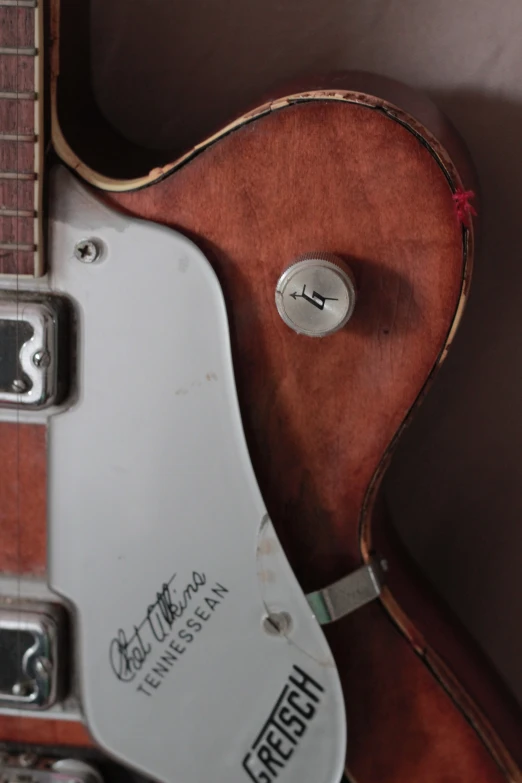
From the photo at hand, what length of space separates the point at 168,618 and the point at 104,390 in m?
0.19

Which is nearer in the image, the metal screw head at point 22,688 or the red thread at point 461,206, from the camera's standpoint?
the red thread at point 461,206

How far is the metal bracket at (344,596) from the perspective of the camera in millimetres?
524

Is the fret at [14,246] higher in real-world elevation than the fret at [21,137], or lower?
lower

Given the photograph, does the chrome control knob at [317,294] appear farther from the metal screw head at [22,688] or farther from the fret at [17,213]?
the metal screw head at [22,688]

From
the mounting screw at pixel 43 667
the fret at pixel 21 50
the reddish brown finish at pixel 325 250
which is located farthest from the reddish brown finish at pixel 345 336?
the mounting screw at pixel 43 667

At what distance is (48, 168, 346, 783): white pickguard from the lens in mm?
514

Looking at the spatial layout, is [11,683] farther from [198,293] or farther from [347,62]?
[347,62]

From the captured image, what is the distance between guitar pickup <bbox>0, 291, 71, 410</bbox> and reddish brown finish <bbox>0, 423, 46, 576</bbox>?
34 millimetres

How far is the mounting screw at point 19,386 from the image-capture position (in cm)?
52

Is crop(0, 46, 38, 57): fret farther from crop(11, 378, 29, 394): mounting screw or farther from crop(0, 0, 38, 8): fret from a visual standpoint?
crop(11, 378, 29, 394): mounting screw

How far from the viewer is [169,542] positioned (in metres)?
0.54

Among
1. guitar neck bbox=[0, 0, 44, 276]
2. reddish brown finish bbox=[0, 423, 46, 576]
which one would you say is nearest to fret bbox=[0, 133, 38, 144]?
guitar neck bbox=[0, 0, 44, 276]
